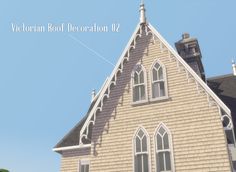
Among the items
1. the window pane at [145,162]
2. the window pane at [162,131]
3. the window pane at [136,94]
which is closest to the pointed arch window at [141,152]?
the window pane at [145,162]

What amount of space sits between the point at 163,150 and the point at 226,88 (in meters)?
8.83

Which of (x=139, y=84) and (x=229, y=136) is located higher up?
(x=139, y=84)

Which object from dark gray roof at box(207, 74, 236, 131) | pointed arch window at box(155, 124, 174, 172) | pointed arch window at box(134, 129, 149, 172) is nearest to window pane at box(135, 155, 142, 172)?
pointed arch window at box(134, 129, 149, 172)

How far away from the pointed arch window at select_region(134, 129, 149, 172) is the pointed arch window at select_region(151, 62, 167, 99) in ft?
7.20

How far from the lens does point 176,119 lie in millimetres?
13805

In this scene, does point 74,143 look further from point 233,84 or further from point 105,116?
point 233,84

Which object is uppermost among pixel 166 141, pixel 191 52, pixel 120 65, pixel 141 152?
pixel 191 52

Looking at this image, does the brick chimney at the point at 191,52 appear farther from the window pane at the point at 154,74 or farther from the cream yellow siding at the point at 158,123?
the window pane at the point at 154,74

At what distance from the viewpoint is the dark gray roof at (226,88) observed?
17278 millimetres

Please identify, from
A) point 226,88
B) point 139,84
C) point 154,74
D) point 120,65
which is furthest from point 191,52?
point 120,65

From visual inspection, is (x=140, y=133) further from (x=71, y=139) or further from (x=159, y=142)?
(x=71, y=139)

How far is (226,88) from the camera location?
64.8 ft

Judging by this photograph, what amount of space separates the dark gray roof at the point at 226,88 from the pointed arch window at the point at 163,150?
4.55 metres

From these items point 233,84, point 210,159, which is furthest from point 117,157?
point 233,84
